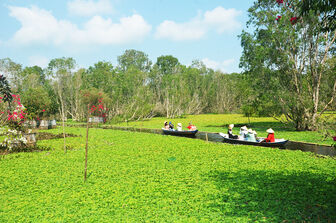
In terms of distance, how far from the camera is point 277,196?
16.6 feet

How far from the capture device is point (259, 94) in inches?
784

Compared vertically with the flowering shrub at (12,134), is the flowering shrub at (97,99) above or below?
above

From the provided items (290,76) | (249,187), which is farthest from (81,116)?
(249,187)

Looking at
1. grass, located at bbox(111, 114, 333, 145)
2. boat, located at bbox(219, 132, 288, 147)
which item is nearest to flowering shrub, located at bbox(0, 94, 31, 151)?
boat, located at bbox(219, 132, 288, 147)

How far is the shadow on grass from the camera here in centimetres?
429

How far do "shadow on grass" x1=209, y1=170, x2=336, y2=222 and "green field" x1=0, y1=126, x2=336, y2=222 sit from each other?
0.7 inches

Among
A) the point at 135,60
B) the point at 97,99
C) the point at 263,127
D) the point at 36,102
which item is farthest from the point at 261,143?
the point at 135,60

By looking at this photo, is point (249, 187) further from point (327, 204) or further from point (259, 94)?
point (259, 94)

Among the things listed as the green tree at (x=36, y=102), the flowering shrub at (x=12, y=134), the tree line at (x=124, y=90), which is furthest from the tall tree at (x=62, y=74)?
the flowering shrub at (x=12, y=134)

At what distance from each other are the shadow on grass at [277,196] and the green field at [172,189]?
0.02 m

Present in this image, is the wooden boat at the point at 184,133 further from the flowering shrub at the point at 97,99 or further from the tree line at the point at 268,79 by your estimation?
the flowering shrub at the point at 97,99

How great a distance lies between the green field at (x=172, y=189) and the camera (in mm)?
4480

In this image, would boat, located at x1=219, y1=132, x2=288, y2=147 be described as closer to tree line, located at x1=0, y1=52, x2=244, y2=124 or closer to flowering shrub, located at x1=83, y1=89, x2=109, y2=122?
tree line, located at x1=0, y1=52, x2=244, y2=124

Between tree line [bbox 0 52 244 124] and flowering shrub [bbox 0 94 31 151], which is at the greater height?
tree line [bbox 0 52 244 124]
